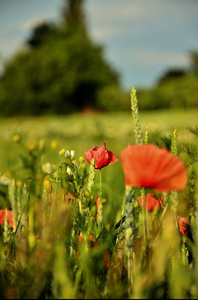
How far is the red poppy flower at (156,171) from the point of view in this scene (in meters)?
0.55

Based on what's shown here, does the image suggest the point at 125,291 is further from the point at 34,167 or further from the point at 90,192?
the point at 34,167

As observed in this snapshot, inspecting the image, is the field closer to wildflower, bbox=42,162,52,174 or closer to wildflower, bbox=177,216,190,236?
wildflower, bbox=177,216,190,236

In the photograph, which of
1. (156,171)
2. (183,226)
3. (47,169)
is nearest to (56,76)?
(47,169)

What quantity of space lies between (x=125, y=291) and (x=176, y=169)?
20 cm

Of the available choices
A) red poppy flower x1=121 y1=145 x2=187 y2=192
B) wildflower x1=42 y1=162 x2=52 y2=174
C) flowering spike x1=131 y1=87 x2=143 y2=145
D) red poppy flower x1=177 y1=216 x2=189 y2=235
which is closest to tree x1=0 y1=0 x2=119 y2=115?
wildflower x1=42 y1=162 x2=52 y2=174

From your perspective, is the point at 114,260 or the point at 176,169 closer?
the point at 176,169

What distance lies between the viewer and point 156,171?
1.83 feet

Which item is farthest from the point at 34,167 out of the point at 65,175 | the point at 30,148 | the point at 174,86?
the point at 174,86

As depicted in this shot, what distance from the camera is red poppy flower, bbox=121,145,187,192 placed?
554mm

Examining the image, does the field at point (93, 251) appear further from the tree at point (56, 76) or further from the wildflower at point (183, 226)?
the tree at point (56, 76)

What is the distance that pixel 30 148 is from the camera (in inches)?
45.1

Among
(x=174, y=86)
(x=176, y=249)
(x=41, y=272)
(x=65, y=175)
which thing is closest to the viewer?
(x=41, y=272)

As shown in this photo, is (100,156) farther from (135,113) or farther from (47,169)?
(47,169)

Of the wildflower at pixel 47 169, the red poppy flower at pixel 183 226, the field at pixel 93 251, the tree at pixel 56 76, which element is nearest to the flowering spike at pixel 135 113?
the field at pixel 93 251
